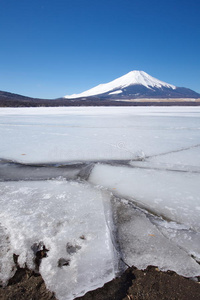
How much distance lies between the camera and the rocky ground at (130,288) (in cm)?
105

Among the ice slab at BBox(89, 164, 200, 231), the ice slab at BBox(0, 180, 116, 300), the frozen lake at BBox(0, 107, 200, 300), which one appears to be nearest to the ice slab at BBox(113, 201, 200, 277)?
the frozen lake at BBox(0, 107, 200, 300)

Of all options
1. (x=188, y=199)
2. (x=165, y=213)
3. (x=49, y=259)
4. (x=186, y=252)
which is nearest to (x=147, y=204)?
(x=165, y=213)

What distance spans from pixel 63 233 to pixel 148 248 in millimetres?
642

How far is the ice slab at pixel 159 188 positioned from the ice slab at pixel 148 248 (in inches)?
10.9

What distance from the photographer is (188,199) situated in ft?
6.68

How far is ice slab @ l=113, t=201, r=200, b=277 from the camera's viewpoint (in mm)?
1233

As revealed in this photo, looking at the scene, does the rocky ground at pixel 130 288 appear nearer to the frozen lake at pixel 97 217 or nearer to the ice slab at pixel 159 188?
the frozen lake at pixel 97 217

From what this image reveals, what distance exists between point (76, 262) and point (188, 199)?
134cm

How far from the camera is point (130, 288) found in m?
1.09

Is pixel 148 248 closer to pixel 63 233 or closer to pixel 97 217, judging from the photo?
pixel 97 217

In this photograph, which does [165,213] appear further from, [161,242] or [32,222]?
[32,222]

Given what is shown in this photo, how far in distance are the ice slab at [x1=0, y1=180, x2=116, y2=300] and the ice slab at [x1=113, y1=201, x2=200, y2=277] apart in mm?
116

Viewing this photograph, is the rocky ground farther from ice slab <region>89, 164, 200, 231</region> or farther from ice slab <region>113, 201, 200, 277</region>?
ice slab <region>89, 164, 200, 231</region>

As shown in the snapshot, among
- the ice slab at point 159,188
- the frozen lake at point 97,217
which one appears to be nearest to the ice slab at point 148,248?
the frozen lake at point 97,217
